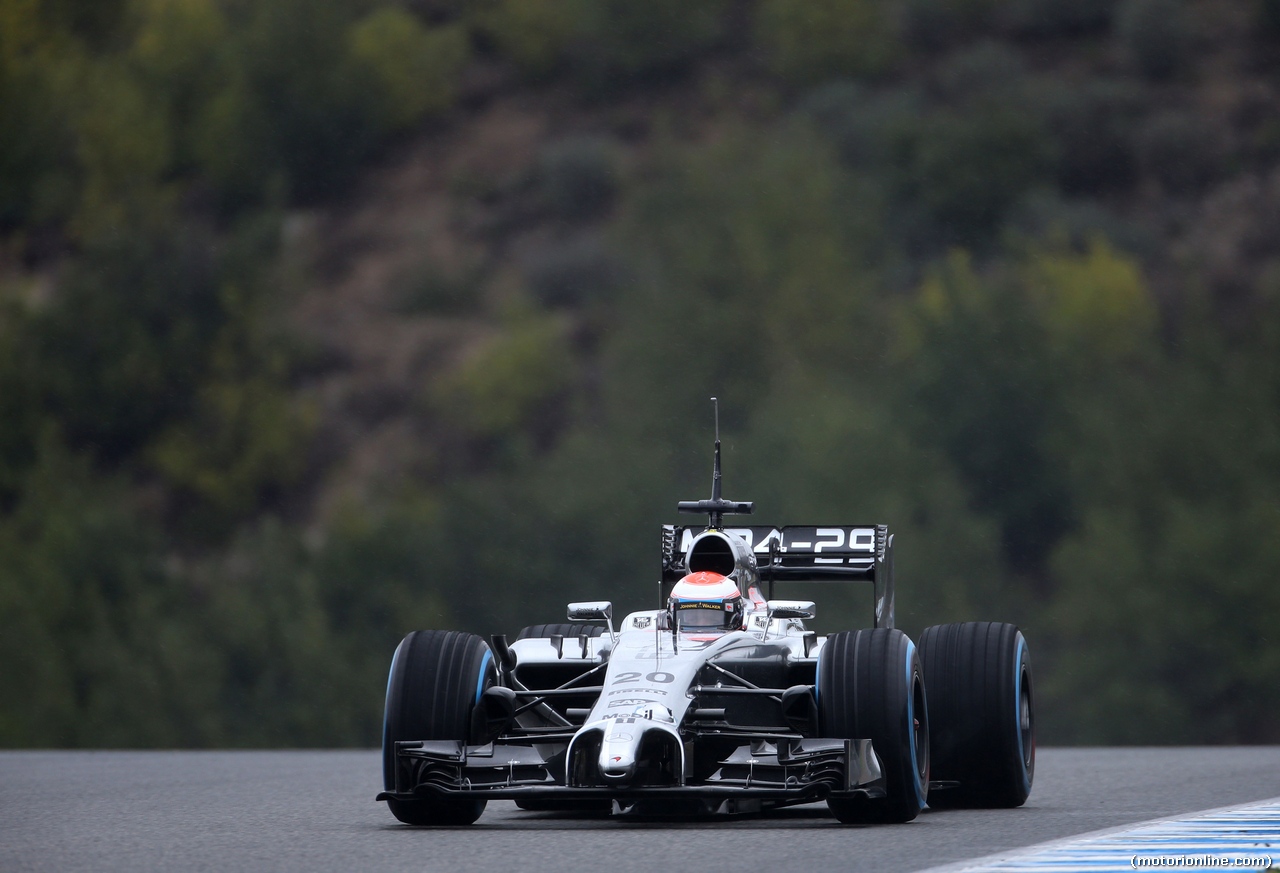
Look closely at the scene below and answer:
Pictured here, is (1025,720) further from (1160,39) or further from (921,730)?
(1160,39)

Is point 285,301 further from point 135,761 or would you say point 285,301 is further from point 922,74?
point 135,761

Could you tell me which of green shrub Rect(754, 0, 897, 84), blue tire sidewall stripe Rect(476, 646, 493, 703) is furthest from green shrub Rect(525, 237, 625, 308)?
blue tire sidewall stripe Rect(476, 646, 493, 703)

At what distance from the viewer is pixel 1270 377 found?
52.6 metres

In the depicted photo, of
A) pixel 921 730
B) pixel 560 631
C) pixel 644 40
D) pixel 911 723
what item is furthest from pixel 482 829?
pixel 644 40

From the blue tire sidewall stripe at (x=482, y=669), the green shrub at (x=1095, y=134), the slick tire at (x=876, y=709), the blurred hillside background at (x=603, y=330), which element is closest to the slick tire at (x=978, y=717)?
the slick tire at (x=876, y=709)

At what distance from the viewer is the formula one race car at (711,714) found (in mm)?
10180

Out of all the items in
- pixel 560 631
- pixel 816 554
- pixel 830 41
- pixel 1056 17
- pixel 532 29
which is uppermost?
pixel 532 29

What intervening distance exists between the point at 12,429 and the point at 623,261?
21.6 m

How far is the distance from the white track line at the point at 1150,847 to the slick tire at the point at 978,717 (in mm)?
1679

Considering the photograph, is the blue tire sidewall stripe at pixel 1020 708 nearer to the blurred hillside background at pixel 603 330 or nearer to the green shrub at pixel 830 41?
the blurred hillside background at pixel 603 330

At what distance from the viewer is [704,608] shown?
11.7 metres

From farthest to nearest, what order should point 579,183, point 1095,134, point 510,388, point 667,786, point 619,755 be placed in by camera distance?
point 579,183 → point 1095,134 → point 510,388 → point 667,786 → point 619,755

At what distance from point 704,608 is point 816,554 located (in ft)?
6.14

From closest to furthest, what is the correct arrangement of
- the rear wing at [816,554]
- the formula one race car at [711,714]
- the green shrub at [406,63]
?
1. the formula one race car at [711,714]
2. the rear wing at [816,554]
3. the green shrub at [406,63]
